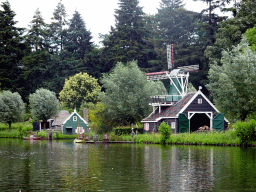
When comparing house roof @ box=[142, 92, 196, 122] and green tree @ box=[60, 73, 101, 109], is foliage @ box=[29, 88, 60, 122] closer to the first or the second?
green tree @ box=[60, 73, 101, 109]

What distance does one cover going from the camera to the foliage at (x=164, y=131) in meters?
47.4

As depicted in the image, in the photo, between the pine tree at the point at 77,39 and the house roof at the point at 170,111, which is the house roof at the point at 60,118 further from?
the house roof at the point at 170,111

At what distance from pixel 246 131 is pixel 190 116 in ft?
50.9

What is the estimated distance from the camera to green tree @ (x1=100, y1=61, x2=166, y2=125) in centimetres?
5925

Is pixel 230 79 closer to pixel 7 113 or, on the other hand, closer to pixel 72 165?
pixel 72 165

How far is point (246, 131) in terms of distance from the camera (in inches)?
1575

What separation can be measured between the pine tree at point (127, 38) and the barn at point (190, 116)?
1597 inches

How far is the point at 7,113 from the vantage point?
80.9m

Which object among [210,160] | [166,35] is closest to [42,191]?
[210,160]

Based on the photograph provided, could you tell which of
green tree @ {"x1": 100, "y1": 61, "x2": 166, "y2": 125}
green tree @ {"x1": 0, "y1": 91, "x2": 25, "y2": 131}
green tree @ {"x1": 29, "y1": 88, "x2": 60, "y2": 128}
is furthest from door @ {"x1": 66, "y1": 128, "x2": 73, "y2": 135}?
green tree @ {"x1": 100, "y1": 61, "x2": 166, "y2": 125}

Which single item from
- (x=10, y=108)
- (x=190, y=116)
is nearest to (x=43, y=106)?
(x=10, y=108)

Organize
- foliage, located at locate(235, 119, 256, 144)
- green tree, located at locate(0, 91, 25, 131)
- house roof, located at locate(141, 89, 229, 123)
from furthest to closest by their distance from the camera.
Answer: green tree, located at locate(0, 91, 25, 131) → house roof, located at locate(141, 89, 229, 123) → foliage, located at locate(235, 119, 256, 144)

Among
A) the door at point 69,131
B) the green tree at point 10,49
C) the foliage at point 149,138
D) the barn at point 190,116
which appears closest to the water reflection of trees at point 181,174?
the foliage at point 149,138

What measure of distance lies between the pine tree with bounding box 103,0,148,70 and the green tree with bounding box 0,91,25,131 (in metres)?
26.1
